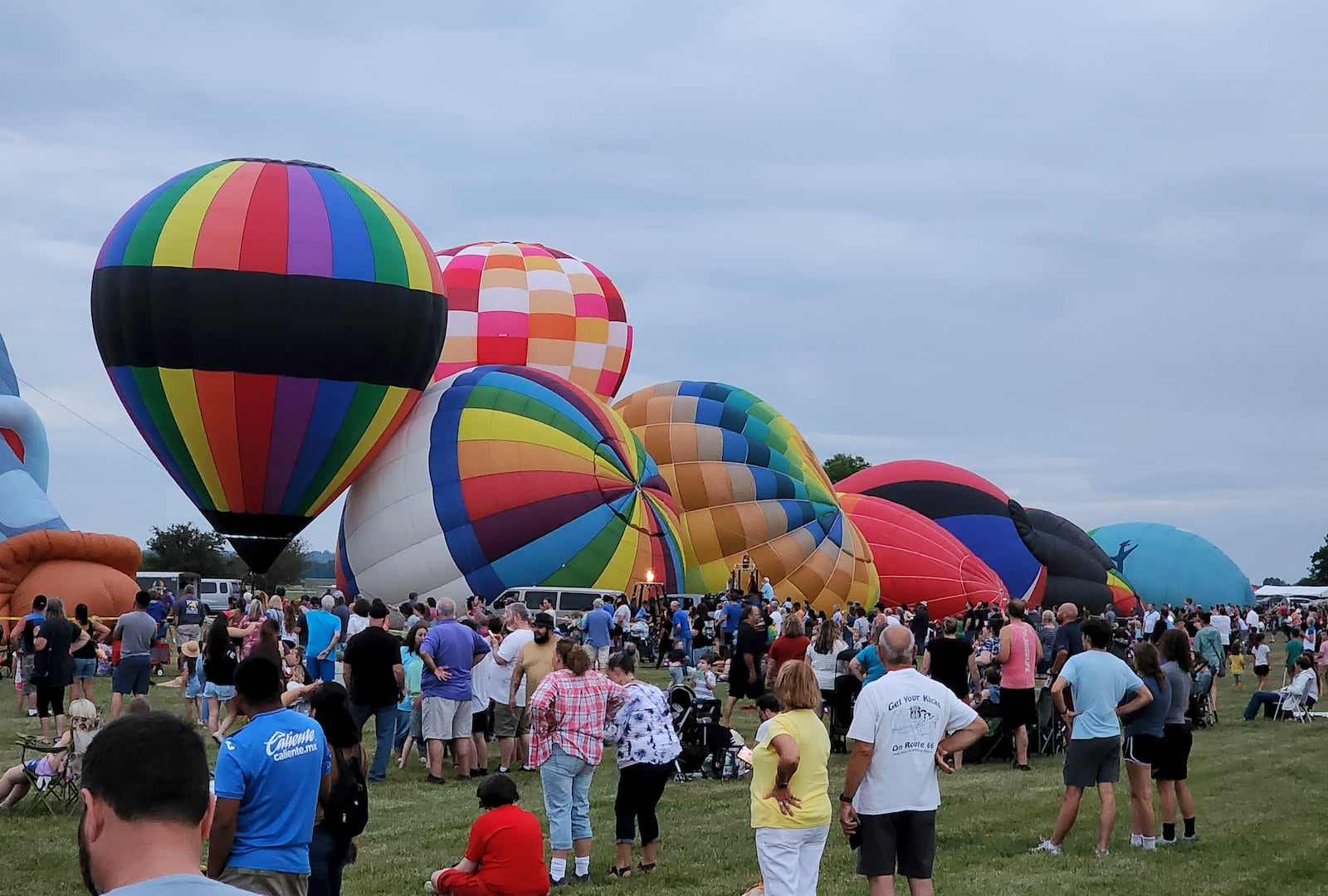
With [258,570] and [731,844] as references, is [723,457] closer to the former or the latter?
[258,570]

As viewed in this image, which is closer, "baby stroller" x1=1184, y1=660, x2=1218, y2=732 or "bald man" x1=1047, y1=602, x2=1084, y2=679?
"bald man" x1=1047, y1=602, x2=1084, y2=679

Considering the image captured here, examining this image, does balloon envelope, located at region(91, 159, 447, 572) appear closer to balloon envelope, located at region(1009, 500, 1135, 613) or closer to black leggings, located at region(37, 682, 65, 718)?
black leggings, located at region(37, 682, 65, 718)

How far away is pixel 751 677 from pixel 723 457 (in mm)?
16251

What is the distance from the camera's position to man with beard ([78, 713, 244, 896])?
7.94ft

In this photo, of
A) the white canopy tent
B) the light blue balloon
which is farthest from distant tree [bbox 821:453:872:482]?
the light blue balloon

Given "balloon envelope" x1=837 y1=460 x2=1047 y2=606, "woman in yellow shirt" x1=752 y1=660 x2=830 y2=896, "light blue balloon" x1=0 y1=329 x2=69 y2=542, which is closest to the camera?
"woman in yellow shirt" x1=752 y1=660 x2=830 y2=896

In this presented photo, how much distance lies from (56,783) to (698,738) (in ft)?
17.0

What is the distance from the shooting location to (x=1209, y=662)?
1730cm

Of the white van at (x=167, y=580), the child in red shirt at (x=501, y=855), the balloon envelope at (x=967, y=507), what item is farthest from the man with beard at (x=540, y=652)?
the white van at (x=167, y=580)

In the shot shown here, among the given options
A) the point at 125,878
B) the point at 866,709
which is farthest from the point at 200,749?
the point at 866,709

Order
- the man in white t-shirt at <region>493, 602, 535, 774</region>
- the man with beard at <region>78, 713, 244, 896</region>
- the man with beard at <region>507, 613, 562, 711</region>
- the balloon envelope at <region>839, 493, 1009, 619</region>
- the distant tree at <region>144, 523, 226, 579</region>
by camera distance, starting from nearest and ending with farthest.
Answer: the man with beard at <region>78, 713, 244, 896</region> < the man with beard at <region>507, 613, 562, 711</region> < the man in white t-shirt at <region>493, 602, 535, 774</region> < the balloon envelope at <region>839, 493, 1009, 619</region> < the distant tree at <region>144, 523, 226, 579</region>

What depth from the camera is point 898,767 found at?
251 inches

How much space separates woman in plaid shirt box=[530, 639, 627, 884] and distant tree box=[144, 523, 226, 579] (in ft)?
→ 201

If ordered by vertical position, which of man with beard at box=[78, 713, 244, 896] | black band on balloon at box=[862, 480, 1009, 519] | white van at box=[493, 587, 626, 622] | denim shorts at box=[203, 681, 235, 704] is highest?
black band on balloon at box=[862, 480, 1009, 519]
